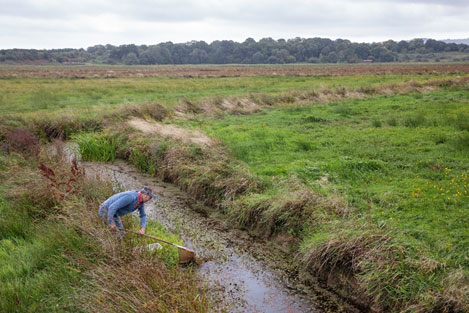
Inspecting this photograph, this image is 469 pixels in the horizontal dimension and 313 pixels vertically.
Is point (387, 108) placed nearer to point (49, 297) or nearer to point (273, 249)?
point (273, 249)

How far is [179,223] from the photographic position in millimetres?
9680

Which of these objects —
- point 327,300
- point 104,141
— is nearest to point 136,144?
point 104,141

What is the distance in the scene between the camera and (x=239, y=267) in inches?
305

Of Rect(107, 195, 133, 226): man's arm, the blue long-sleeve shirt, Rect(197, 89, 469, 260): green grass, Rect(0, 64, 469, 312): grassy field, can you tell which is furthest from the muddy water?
Rect(197, 89, 469, 260): green grass

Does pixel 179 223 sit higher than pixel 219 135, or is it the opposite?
pixel 219 135

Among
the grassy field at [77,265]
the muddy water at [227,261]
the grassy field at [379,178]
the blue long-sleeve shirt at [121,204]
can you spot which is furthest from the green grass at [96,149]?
the blue long-sleeve shirt at [121,204]

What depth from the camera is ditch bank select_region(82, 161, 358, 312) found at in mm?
6566

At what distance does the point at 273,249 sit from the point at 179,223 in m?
2.72

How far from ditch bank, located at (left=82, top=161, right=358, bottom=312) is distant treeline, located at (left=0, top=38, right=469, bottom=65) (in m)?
146

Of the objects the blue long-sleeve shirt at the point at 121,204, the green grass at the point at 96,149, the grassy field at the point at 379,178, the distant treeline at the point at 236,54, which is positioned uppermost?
the distant treeline at the point at 236,54

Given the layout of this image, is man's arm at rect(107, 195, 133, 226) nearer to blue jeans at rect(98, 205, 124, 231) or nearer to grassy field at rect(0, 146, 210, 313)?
grassy field at rect(0, 146, 210, 313)

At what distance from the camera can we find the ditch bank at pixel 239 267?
6566mm

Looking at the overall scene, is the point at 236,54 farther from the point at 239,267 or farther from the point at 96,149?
the point at 239,267

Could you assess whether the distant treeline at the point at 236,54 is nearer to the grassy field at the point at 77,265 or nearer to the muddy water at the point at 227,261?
the muddy water at the point at 227,261
